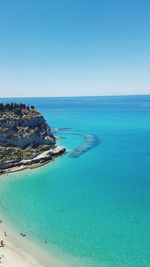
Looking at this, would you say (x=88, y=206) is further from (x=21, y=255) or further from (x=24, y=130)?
(x=24, y=130)

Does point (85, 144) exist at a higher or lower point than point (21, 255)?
higher

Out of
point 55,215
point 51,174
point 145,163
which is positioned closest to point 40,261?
point 55,215

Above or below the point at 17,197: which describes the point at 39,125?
above

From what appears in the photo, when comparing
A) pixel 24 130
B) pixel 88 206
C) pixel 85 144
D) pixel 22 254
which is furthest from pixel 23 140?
pixel 22 254

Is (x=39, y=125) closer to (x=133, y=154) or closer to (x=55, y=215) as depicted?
(x=133, y=154)

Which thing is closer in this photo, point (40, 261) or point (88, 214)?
point (40, 261)

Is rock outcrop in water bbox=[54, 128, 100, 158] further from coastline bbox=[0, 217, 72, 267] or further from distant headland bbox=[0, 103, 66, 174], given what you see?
coastline bbox=[0, 217, 72, 267]

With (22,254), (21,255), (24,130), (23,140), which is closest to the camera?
(21,255)
